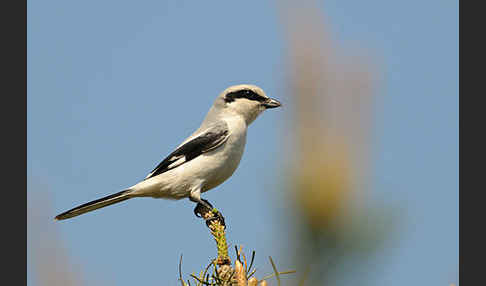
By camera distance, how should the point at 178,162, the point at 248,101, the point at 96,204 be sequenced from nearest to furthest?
1. the point at 96,204
2. the point at 178,162
3. the point at 248,101

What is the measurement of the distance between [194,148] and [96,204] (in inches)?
30.7

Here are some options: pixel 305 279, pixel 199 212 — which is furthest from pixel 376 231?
pixel 199 212

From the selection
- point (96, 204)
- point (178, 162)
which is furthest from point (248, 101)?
point (96, 204)

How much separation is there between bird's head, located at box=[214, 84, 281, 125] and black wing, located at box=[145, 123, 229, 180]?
381mm

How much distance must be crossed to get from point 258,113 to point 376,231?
289cm

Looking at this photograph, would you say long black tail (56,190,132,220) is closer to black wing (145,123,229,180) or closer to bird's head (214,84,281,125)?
black wing (145,123,229,180)

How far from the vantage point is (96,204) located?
11.6 feet

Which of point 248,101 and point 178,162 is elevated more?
point 248,101

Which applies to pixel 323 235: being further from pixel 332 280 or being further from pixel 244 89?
pixel 244 89

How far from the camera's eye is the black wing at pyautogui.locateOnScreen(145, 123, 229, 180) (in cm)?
377

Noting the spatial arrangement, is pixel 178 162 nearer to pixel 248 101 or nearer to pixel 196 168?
pixel 196 168

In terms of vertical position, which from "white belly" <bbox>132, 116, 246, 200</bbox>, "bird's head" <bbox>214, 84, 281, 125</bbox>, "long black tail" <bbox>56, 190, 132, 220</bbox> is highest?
"bird's head" <bbox>214, 84, 281, 125</bbox>

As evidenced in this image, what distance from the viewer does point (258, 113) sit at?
4.26m

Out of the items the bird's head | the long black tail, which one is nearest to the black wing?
the long black tail
